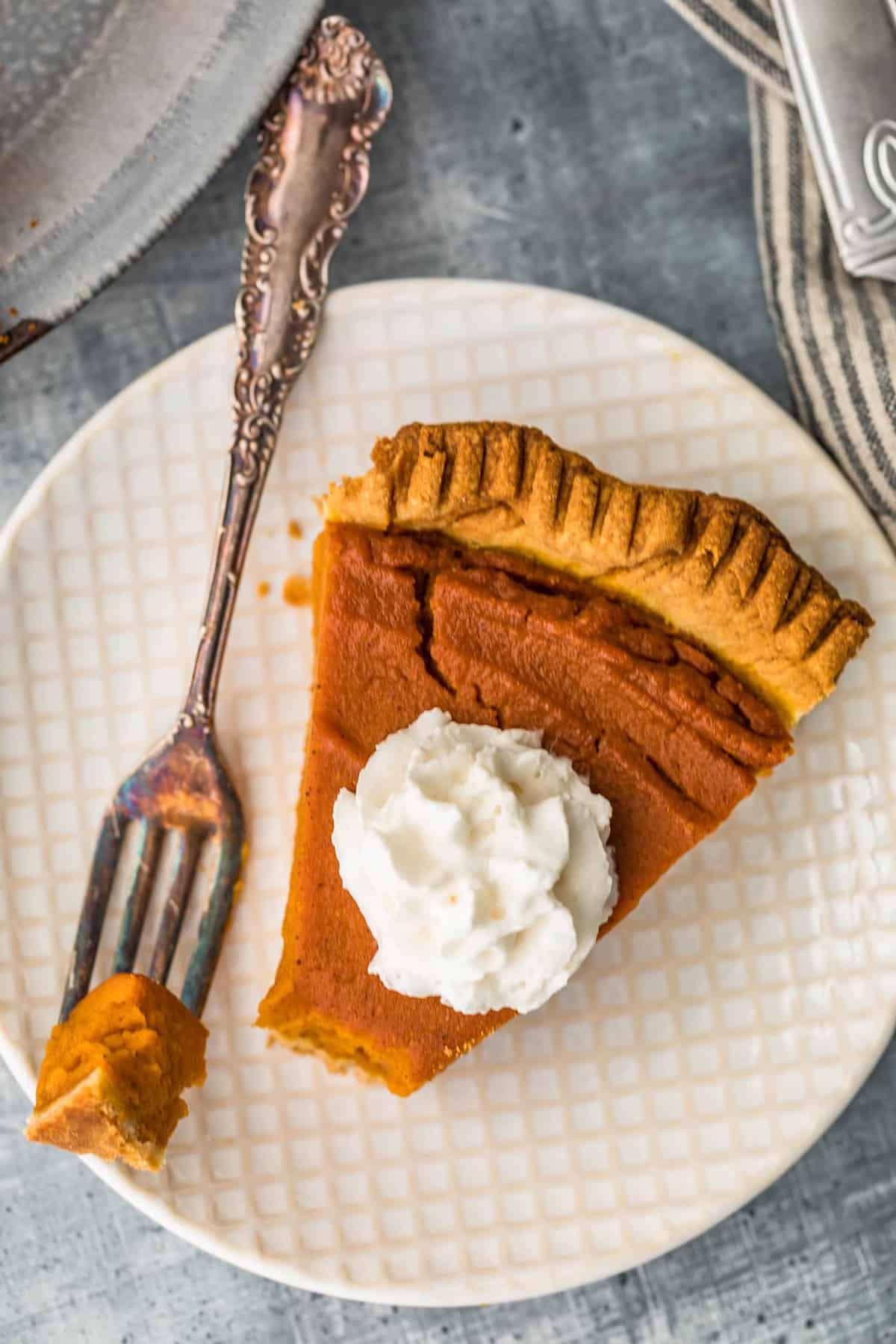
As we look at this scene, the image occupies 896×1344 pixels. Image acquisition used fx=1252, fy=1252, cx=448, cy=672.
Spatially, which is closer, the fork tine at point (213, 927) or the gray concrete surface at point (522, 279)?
the fork tine at point (213, 927)

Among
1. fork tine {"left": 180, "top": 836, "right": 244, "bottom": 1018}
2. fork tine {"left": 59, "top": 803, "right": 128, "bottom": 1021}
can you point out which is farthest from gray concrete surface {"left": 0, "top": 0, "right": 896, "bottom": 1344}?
fork tine {"left": 180, "top": 836, "right": 244, "bottom": 1018}

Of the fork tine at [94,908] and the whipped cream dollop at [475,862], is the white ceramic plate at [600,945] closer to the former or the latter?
the fork tine at [94,908]

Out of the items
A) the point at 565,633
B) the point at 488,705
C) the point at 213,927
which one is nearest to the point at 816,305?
the point at 565,633

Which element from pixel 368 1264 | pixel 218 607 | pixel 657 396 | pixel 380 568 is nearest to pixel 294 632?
pixel 218 607

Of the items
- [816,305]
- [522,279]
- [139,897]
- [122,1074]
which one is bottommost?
[122,1074]

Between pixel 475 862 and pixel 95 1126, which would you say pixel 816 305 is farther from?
pixel 95 1126

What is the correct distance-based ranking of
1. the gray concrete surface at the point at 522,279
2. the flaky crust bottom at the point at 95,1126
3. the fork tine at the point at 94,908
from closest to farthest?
the flaky crust bottom at the point at 95,1126 < the fork tine at the point at 94,908 < the gray concrete surface at the point at 522,279

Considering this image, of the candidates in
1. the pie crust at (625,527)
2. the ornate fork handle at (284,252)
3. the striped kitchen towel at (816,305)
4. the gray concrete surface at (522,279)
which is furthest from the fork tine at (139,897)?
the striped kitchen towel at (816,305)
